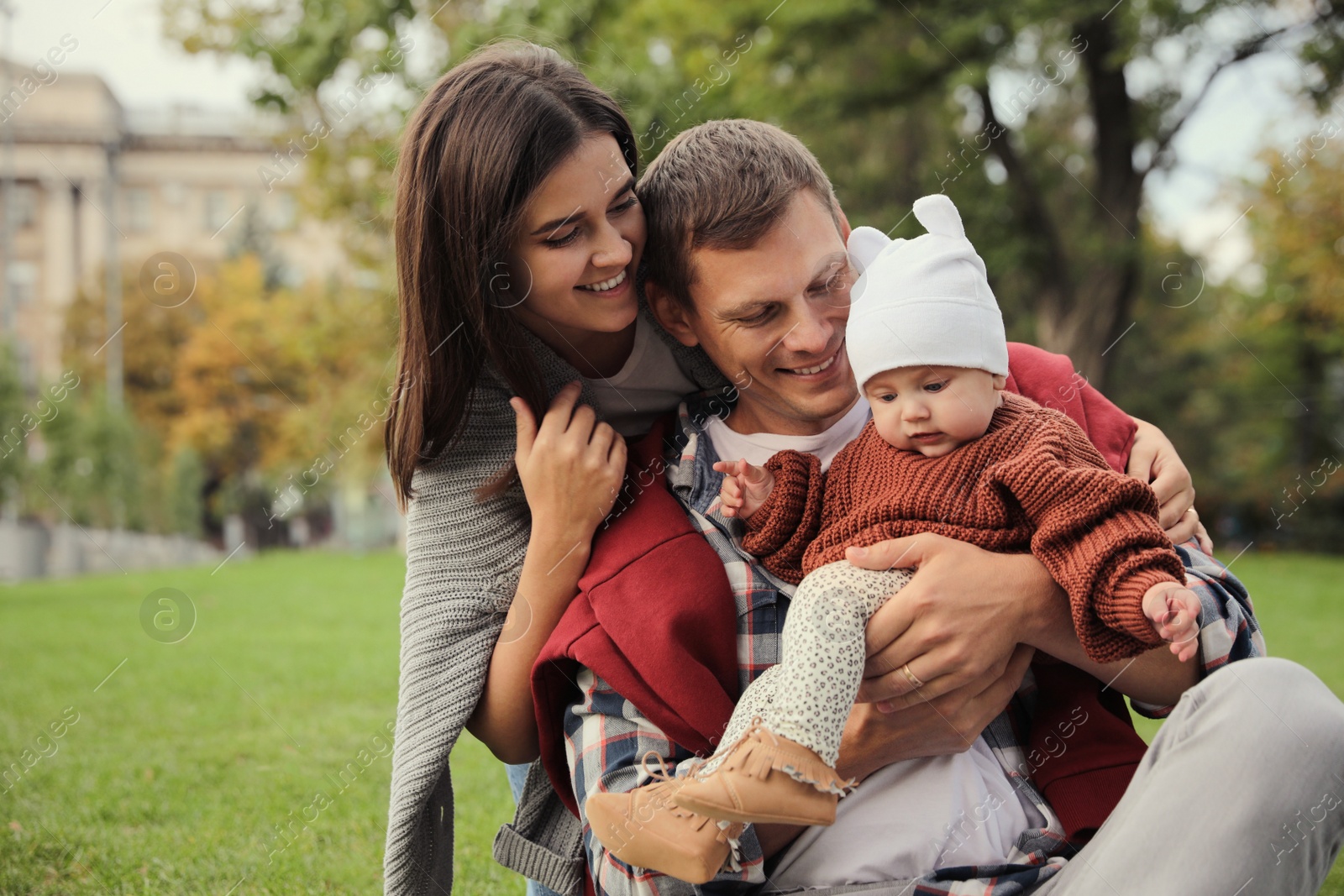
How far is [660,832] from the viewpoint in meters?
1.88

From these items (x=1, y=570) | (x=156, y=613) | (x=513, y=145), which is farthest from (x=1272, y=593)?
(x=1, y=570)

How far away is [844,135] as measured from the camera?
55.7 feet

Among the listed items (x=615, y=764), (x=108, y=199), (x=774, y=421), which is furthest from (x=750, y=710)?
(x=108, y=199)

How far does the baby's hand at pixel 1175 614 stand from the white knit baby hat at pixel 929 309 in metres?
0.57

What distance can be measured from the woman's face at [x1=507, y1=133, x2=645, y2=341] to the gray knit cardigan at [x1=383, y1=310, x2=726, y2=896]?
0.16m

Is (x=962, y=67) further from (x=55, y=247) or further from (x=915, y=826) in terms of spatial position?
(x=55, y=247)

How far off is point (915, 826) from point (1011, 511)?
61 cm

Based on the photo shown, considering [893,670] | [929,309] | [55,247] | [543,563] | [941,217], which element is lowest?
[55,247]

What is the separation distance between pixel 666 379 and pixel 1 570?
868 inches

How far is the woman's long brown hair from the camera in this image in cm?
253

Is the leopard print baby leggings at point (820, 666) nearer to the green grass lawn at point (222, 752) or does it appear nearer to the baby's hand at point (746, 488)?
the baby's hand at point (746, 488)

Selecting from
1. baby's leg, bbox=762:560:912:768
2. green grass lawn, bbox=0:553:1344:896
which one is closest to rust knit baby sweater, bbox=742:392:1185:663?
baby's leg, bbox=762:560:912:768

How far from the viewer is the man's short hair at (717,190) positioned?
2473mm

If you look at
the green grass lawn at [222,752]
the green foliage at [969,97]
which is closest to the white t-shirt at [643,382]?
the green grass lawn at [222,752]
